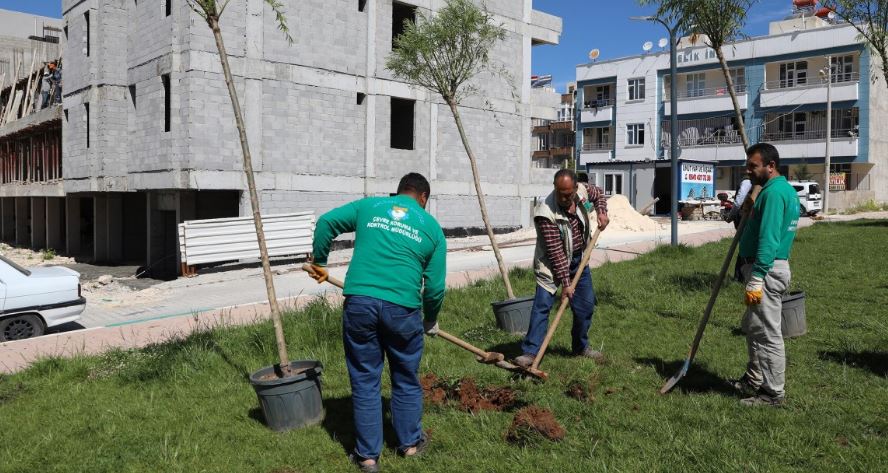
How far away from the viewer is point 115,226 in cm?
2445

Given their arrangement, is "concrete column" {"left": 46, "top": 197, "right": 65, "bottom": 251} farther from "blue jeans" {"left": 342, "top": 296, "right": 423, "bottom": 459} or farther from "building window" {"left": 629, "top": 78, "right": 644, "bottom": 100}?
"building window" {"left": 629, "top": 78, "right": 644, "bottom": 100}

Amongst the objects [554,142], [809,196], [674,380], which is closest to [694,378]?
[674,380]

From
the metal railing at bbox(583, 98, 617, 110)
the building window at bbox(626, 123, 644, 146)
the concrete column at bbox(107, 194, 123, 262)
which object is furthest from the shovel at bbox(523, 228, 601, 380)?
the metal railing at bbox(583, 98, 617, 110)

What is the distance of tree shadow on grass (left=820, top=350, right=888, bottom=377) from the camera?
5.55 m

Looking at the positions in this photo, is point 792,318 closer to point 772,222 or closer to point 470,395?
point 772,222

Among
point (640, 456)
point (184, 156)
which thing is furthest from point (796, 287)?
point (184, 156)

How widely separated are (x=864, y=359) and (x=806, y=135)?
38.4 metres

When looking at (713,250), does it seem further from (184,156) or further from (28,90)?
(28,90)

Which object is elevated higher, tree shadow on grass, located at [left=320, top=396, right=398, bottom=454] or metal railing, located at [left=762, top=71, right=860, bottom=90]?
metal railing, located at [left=762, top=71, right=860, bottom=90]

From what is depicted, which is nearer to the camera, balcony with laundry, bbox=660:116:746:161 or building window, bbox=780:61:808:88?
building window, bbox=780:61:808:88

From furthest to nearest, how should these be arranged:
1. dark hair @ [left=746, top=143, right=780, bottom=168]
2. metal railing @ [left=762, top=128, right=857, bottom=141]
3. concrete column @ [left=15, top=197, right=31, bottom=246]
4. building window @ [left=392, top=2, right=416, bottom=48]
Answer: metal railing @ [left=762, top=128, right=857, bottom=141] → concrete column @ [left=15, top=197, right=31, bottom=246] → building window @ [left=392, top=2, right=416, bottom=48] → dark hair @ [left=746, top=143, right=780, bottom=168]

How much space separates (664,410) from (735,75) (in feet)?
141

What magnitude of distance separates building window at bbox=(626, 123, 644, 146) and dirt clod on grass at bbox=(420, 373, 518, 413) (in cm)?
4363

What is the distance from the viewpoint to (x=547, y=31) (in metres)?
26.2
